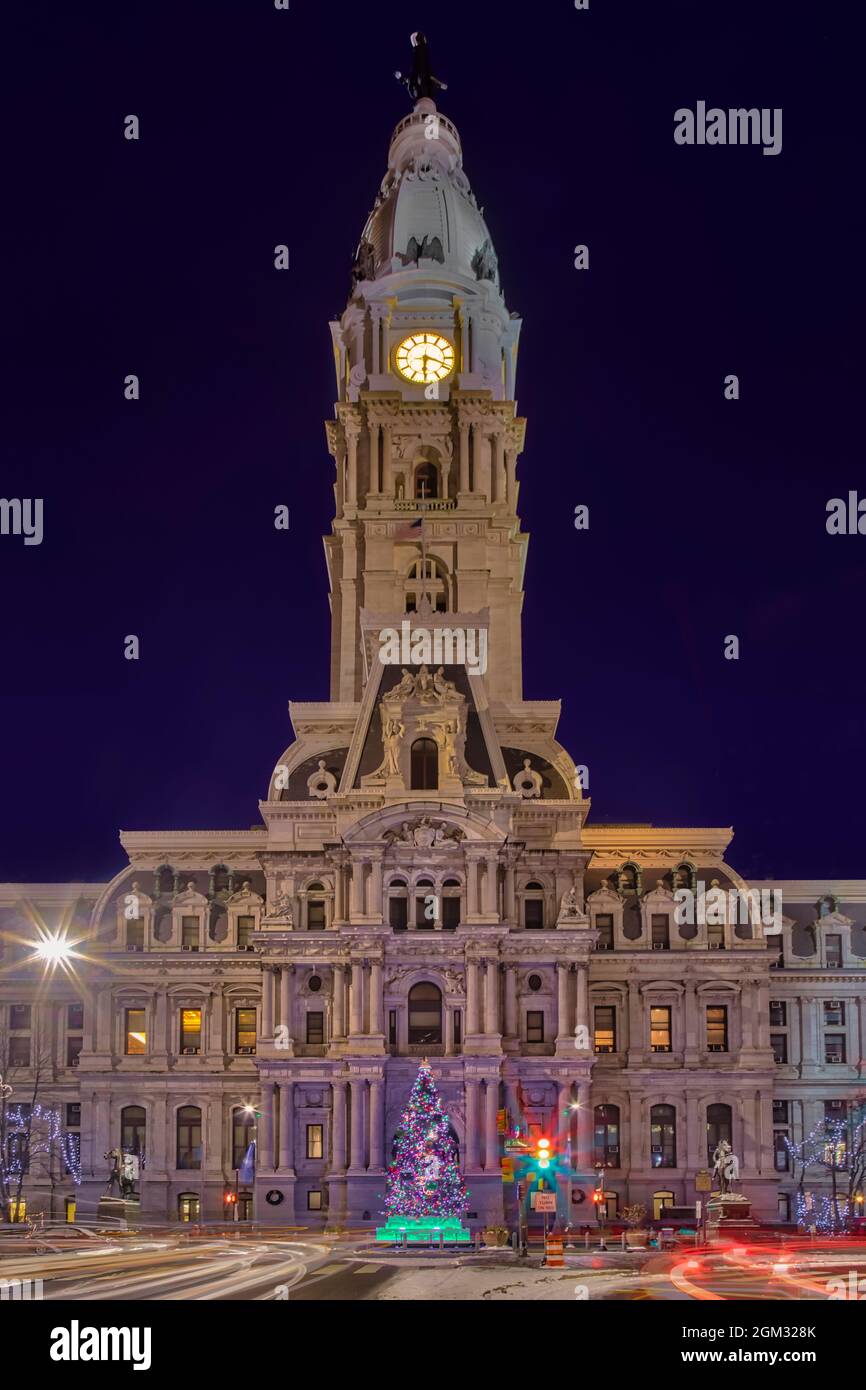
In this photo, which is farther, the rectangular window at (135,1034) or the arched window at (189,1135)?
the rectangular window at (135,1034)

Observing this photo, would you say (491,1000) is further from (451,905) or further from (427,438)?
(427,438)

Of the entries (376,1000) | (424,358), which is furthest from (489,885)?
Result: (424,358)

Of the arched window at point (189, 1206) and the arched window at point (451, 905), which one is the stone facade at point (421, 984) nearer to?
the arched window at point (451, 905)

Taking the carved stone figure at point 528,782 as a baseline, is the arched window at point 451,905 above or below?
below

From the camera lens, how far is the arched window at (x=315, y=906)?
310 ft

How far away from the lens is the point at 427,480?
118m

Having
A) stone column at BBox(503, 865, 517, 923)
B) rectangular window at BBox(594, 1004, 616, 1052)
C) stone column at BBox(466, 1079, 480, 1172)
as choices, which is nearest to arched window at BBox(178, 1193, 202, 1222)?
stone column at BBox(466, 1079, 480, 1172)

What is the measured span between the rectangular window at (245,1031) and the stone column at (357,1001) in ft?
36.8

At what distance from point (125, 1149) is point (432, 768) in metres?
27.3

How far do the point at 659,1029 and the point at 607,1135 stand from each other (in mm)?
6437

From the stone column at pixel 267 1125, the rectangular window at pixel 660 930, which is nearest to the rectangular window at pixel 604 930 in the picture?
the rectangular window at pixel 660 930

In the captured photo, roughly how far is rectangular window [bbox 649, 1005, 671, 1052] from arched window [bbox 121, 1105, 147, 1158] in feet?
92.5

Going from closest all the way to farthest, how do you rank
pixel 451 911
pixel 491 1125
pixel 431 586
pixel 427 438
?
pixel 491 1125 → pixel 451 911 → pixel 431 586 → pixel 427 438

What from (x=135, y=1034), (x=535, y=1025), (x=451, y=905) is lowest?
(x=135, y=1034)
